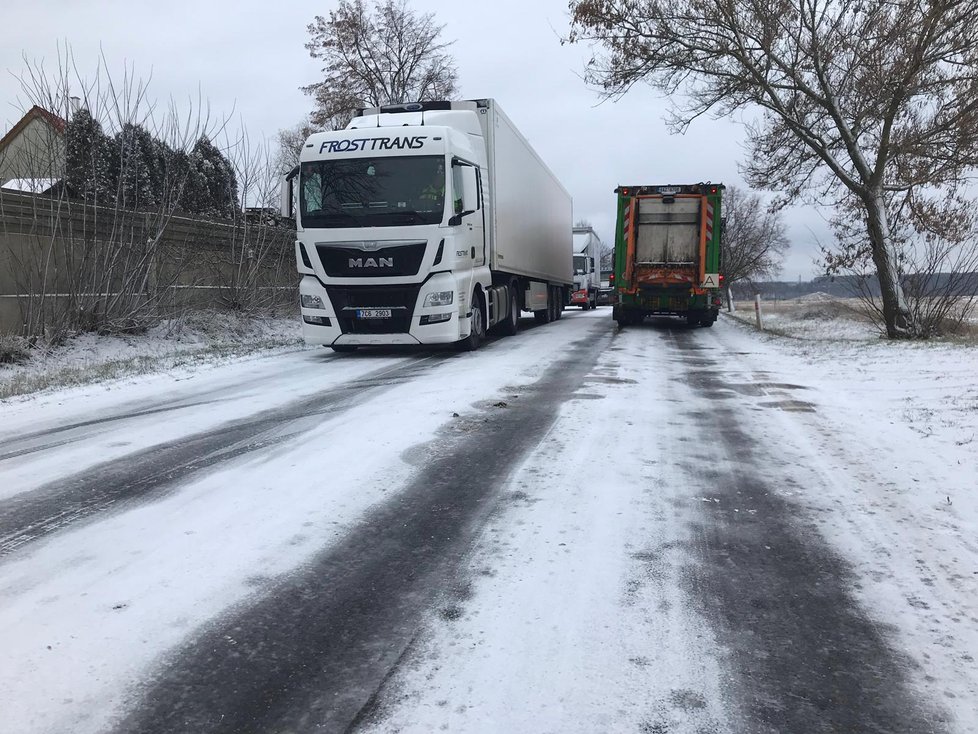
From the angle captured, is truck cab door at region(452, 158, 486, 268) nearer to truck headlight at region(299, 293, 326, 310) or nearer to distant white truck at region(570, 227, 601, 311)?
truck headlight at region(299, 293, 326, 310)

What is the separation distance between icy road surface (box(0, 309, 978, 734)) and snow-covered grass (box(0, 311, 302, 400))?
307 centimetres

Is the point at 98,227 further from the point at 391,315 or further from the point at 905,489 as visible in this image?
the point at 905,489

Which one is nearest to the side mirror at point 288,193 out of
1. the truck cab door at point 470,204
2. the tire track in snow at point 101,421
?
the truck cab door at point 470,204

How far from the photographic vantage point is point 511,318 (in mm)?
15961

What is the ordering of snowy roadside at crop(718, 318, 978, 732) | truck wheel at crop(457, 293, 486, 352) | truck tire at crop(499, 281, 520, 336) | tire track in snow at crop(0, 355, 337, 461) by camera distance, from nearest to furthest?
snowy roadside at crop(718, 318, 978, 732) → tire track in snow at crop(0, 355, 337, 461) → truck wheel at crop(457, 293, 486, 352) → truck tire at crop(499, 281, 520, 336)

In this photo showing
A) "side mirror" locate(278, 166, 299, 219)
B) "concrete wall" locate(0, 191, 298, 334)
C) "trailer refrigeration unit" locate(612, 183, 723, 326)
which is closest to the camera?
"concrete wall" locate(0, 191, 298, 334)

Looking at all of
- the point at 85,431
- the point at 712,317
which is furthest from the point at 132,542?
the point at 712,317

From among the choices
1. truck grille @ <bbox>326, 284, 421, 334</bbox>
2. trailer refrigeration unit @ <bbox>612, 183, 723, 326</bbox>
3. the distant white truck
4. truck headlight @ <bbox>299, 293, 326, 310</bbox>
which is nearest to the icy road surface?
truck grille @ <bbox>326, 284, 421, 334</bbox>

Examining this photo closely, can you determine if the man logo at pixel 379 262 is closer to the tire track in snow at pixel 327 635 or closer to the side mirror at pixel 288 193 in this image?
the side mirror at pixel 288 193

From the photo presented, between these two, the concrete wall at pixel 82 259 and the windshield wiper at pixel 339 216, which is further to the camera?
the concrete wall at pixel 82 259

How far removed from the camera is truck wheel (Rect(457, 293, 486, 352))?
40.9 feet

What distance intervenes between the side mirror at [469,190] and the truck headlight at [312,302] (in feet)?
8.51

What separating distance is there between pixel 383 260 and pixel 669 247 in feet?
29.5

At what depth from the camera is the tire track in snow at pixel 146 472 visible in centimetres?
391
